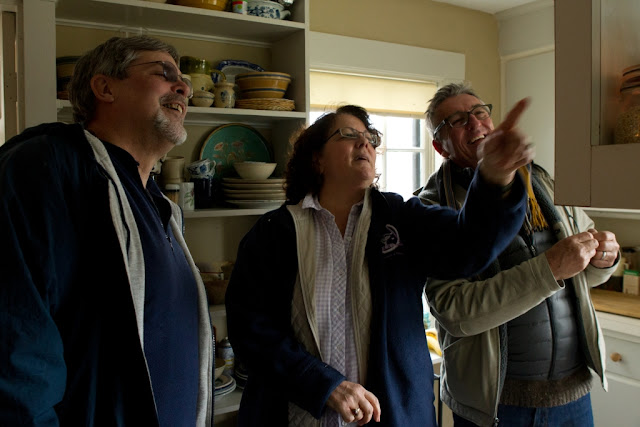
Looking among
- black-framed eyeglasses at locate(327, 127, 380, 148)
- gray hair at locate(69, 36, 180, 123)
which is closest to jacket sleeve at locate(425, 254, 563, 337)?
black-framed eyeglasses at locate(327, 127, 380, 148)

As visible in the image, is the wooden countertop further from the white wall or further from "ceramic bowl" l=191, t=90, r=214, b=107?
"ceramic bowl" l=191, t=90, r=214, b=107

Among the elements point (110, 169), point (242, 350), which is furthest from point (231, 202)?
point (110, 169)

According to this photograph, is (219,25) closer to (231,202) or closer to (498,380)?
(231,202)

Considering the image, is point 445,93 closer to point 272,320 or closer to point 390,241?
point 390,241

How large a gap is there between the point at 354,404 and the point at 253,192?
1.14 m

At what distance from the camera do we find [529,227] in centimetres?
136

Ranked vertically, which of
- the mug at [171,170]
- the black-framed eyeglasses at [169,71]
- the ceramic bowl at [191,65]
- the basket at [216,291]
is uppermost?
the ceramic bowl at [191,65]

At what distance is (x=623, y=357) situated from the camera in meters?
2.60

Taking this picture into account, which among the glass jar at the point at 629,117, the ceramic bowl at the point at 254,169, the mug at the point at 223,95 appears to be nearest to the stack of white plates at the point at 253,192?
the ceramic bowl at the point at 254,169

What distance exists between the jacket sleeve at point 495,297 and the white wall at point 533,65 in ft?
7.45

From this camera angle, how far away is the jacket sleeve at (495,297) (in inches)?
47.5

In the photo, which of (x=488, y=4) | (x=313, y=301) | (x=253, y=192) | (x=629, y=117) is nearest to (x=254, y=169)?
(x=253, y=192)

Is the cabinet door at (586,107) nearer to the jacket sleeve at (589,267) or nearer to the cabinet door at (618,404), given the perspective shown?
the jacket sleeve at (589,267)

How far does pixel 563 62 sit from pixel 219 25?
6.38ft
